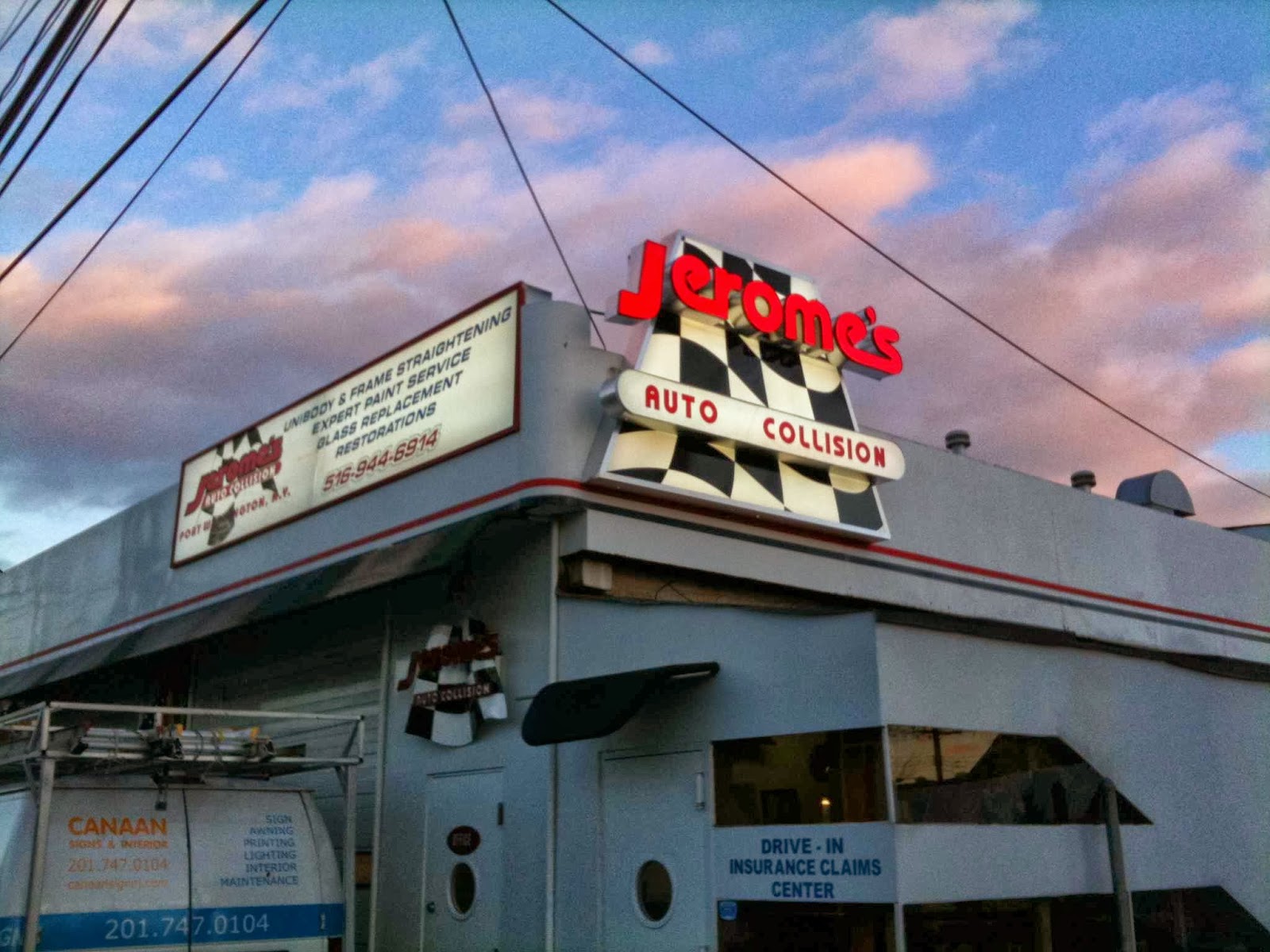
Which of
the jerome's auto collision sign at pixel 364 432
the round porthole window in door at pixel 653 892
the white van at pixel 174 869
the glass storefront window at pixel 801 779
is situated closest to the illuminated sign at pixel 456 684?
the white van at pixel 174 869

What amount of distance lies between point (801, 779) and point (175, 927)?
202 inches

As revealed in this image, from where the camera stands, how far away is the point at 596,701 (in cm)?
1007

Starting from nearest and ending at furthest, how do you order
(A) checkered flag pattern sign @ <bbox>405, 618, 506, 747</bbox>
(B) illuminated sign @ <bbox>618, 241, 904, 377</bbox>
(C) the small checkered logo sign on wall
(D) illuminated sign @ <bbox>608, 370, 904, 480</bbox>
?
1. (D) illuminated sign @ <bbox>608, 370, 904, 480</bbox>
2. (C) the small checkered logo sign on wall
3. (A) checkered flag pattern sign @ <bbox>405, 618, 506, 747</bbox>
4. (B) illuminated sign @ <bbox>618, 241, 904, 377</bbox>

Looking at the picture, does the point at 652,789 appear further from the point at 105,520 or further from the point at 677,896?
the point at 105,520

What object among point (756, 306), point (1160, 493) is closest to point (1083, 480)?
point (1160, 493)

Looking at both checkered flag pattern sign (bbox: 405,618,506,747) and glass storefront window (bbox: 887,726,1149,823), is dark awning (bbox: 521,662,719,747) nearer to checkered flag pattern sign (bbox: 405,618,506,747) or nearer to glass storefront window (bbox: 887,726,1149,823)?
checkered flag pattern sign (bbox: 405,618,506,747)

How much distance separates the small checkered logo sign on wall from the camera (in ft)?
39.6

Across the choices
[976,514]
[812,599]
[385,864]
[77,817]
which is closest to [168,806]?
[77,817]

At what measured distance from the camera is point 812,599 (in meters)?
13.9

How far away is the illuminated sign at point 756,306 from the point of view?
1257 centimetres

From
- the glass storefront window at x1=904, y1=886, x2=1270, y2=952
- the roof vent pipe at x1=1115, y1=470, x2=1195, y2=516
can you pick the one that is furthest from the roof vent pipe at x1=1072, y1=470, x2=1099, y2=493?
the glass storefront window at x1=904, y1=886, x2=1270, y2=952

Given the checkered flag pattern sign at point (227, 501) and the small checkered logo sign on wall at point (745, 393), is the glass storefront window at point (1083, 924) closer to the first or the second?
the small checkered logo sign on wall at point (745, 393)

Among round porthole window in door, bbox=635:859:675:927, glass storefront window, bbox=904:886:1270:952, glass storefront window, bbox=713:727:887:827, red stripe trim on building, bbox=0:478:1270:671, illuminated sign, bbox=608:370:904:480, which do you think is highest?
illuminated sign, bbox=608:370:904:480

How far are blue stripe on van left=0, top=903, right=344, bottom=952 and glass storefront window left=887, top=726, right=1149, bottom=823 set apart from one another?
5.28 metres
